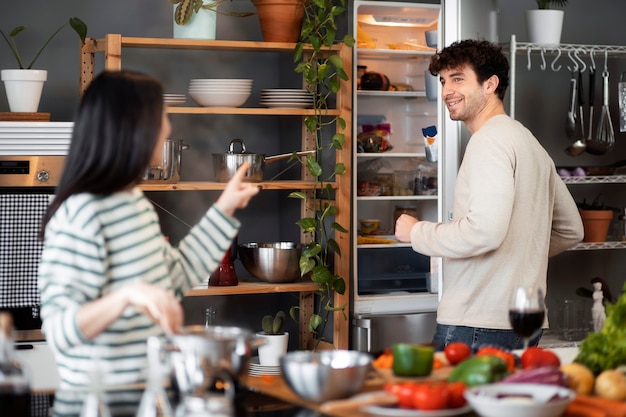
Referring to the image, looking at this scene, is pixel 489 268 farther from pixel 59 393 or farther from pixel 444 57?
pixel 59 393

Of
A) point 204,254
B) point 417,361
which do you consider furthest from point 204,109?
point 417,361

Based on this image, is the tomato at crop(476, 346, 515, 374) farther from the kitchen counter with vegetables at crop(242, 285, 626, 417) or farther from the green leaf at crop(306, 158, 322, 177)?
the green leaf at crop(306, 158, 322, 177)

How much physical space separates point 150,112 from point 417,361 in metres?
0.72

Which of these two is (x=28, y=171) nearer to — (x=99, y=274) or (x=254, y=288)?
(x=254, y=288)

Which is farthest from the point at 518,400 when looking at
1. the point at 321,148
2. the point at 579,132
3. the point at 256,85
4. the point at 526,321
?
the point at 256,85

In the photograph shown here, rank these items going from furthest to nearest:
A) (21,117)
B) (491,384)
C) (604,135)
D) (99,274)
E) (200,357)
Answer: (604,135) → (21,117) → (99,274) → (491,384) → (200,357)

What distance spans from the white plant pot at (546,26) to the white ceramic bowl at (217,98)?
1375 millimetres

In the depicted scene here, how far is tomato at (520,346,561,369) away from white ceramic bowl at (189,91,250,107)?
2.56 meters

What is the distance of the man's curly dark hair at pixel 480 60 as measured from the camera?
3.11m

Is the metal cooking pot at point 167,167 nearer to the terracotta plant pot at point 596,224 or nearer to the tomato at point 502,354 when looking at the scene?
the terracotta plant pot at point 596,224

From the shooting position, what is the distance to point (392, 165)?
17.7 ft

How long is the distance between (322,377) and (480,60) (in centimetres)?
174

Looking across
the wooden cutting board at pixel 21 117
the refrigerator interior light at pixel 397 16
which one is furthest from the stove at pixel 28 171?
the refrigerator interior light at pixel 397 16

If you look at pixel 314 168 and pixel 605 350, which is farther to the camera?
pixel 314 168
